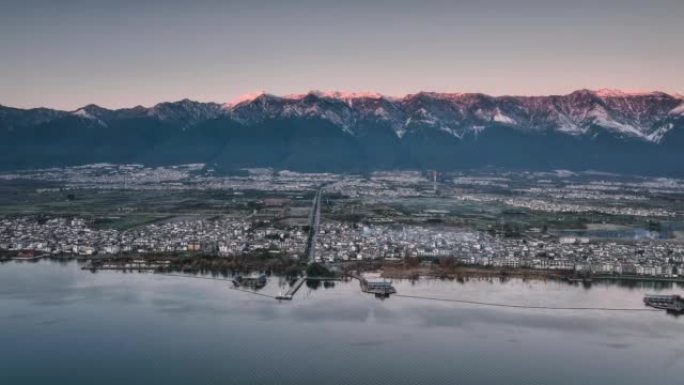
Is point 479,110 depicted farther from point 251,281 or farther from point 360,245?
point 251,281

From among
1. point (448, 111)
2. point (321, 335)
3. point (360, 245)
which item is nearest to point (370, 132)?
point (448, 111)

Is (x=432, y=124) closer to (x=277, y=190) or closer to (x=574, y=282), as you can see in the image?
(x=277, y=190)

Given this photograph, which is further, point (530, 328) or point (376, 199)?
point (376, 199)

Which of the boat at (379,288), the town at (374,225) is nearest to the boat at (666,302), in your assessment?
the town at (374,225)

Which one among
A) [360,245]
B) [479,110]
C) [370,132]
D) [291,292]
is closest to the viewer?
[291,292]

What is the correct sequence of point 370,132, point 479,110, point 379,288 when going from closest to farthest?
point 379,288
point 370,132
point 479,110

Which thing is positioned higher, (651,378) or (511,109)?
(511,109)

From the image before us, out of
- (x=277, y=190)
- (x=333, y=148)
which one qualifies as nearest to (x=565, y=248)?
(x=277, y=190)
